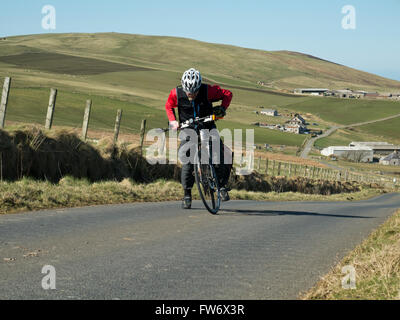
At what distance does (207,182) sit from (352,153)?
119m

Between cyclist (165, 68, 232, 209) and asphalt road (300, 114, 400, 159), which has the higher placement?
cyclist (165, 68, 232, 209)

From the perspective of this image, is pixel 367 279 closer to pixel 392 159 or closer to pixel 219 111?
pixel 219 111

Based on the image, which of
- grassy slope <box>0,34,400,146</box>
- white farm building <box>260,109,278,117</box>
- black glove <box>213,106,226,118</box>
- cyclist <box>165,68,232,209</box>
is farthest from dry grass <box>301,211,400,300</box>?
white farm building <box>260,109,278,117</box>

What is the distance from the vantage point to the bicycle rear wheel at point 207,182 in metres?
10.3

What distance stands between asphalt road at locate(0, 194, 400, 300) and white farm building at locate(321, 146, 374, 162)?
106440mm

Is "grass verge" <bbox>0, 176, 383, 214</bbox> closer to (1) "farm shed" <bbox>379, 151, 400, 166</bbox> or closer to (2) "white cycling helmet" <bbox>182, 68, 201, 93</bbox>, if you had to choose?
(2) "white cycling helmet" <bbox>182, 68, 201, 93</bbox>

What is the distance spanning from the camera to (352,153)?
4894 inches

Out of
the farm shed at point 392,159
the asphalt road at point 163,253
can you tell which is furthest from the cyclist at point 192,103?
the farm shed at point 392,159

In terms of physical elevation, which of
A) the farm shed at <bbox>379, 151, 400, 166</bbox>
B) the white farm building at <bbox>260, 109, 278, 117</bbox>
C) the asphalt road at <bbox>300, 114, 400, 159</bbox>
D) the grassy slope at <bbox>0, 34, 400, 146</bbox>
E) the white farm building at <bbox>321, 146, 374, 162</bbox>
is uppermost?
the grassy slope at <bbox>0, 34, 400, 146</bbox>

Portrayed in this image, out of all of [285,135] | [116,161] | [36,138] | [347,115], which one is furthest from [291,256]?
[347,115]

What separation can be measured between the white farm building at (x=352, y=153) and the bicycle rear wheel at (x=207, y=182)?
345 ft

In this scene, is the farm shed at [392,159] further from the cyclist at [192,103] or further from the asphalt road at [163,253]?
the cyclist at [192,103]

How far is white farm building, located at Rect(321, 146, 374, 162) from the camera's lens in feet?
382

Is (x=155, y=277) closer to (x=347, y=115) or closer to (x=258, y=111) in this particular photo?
(x=258, y=111)
